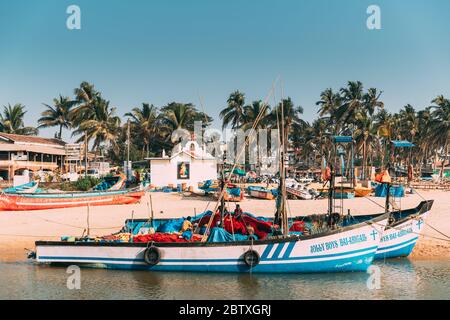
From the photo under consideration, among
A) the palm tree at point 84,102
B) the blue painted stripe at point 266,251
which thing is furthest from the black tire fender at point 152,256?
the palm tree at point 84,102

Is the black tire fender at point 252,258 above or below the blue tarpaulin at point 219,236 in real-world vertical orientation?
below

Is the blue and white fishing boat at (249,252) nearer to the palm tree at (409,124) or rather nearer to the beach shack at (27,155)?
the beach shack at (27,155)

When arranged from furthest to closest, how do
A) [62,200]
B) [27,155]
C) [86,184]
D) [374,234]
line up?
[27,155] < [86,184] < [62,200] < [374,234]

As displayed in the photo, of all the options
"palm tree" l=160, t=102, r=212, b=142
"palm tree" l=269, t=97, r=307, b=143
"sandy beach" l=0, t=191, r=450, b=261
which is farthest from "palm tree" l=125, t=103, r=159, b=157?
"sandy beach" l=0, t=191, r=450, b=261

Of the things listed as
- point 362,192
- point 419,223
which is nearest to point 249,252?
point 419,223

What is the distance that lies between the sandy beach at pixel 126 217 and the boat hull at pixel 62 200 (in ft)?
3.16

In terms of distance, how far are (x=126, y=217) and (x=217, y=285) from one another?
557 inches

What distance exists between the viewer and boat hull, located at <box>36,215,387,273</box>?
1529 cm

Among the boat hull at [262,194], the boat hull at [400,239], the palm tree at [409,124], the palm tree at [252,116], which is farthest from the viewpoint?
the palm tree at [409,124]

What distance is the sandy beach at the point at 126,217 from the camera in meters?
20.3

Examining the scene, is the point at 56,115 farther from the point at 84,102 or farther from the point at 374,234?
the point at 374,234

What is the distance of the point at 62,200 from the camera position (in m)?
32.4

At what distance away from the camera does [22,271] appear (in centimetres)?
1673

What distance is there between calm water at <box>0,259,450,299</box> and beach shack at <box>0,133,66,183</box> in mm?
40782
